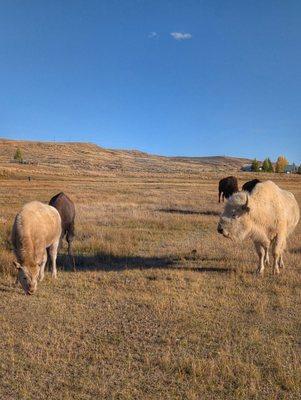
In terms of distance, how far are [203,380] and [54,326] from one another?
9.56 ft

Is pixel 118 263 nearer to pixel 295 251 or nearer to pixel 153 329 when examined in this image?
pixel 153 329

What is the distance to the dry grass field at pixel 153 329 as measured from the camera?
5.47 m

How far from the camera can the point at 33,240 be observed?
29.7 ft

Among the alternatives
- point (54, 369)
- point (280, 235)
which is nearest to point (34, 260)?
point (54, 369)

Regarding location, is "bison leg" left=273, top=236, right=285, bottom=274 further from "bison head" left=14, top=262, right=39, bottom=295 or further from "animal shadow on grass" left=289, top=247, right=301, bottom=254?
"bison head" left=14, top=262, right=39, bottom=295

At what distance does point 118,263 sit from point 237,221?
362cm

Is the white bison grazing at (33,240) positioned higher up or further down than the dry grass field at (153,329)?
higher up

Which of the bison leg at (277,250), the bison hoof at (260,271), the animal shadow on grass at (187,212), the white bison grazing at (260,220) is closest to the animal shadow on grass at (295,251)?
the white bison grazing at (260,220)

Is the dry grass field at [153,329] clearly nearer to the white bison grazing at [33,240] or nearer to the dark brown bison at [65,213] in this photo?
the white bison grazing at [33,240]

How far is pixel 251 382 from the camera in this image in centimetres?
547

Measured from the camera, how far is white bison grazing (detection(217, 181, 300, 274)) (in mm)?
10430

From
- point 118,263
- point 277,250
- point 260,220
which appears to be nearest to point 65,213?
point 118,263

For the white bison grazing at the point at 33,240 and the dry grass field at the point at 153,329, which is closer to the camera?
the dry grass field at the point at 153,329

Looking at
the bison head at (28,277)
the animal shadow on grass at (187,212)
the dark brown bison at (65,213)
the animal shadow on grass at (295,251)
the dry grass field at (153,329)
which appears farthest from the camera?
the animal shadow on grass at (187,212)
